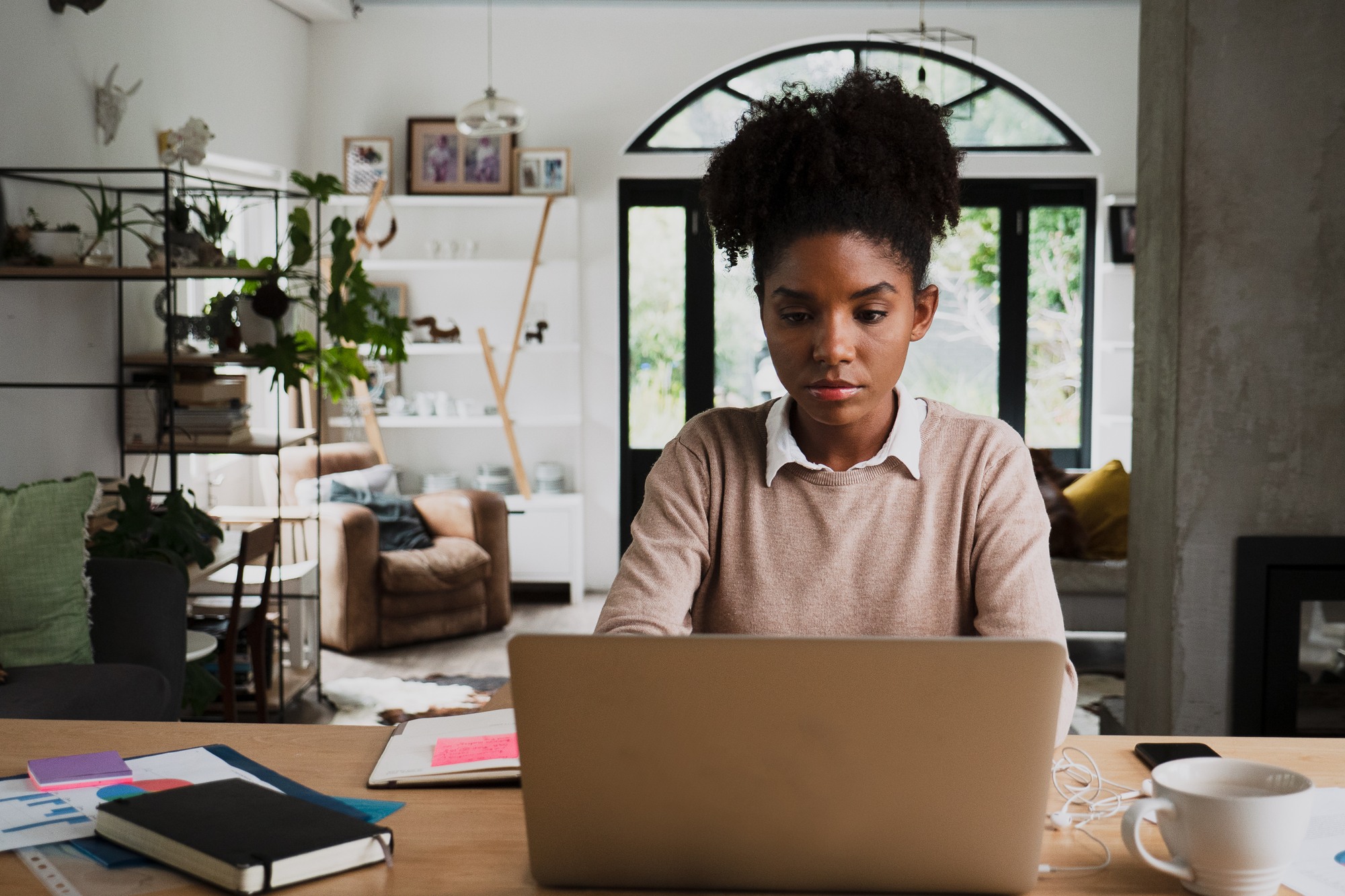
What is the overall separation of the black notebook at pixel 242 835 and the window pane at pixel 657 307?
515 cm

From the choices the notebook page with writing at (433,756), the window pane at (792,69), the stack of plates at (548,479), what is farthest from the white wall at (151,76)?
the notebook page with writing at (433,756)

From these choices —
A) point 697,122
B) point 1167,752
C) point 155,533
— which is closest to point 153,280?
point 155,533

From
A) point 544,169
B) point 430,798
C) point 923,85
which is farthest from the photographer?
point 544,169

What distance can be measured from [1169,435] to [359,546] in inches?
127

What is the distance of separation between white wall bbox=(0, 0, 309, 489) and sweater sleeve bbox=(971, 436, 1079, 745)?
3200 millimetres

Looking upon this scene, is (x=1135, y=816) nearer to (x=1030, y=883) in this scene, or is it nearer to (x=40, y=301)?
(x=1030, y=883)

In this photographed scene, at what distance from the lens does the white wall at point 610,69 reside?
586cm

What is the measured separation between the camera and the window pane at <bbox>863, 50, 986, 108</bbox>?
5.96 metres

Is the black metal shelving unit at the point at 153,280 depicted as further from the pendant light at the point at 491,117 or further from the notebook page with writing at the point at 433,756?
the notebook page with writing at the point at 433,756

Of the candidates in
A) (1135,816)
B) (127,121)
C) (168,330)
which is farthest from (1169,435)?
(127,121)

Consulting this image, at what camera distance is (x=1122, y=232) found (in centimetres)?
582

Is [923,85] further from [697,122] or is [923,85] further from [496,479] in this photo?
A: [496,479]

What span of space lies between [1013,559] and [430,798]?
0.67m

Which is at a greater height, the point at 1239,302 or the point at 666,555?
the point at 1239,302
